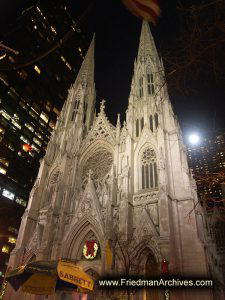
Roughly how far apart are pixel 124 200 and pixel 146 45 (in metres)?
27.6

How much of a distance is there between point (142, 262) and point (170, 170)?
320 inches

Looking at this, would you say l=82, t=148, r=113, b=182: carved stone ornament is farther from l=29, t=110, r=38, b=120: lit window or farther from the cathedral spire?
l=29, t=110, r=38, b=120: lit window

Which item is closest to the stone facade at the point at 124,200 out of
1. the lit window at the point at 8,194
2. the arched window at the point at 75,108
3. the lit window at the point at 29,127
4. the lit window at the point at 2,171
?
the arched window at the point at 75,108

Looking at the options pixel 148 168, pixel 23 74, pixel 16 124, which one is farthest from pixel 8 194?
pixel 148 168

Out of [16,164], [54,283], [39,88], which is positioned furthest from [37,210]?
[39,88]

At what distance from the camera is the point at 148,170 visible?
75.7 ft

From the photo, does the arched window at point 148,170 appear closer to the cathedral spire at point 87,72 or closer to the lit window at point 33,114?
the cathedral spire at point 87,72

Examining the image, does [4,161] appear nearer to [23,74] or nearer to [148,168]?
[23,74]

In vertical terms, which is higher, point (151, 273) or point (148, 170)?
point (148, 170)

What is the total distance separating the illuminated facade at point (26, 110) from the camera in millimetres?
43438

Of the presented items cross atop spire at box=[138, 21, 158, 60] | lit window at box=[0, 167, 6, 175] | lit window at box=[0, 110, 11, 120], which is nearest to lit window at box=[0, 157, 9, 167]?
lit window at box=[0, 167, 6, 175]

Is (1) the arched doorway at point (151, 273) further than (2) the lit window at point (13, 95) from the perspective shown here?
No

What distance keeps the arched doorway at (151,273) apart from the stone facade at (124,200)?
7 centimetres

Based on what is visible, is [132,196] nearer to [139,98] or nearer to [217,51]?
[139,98]
